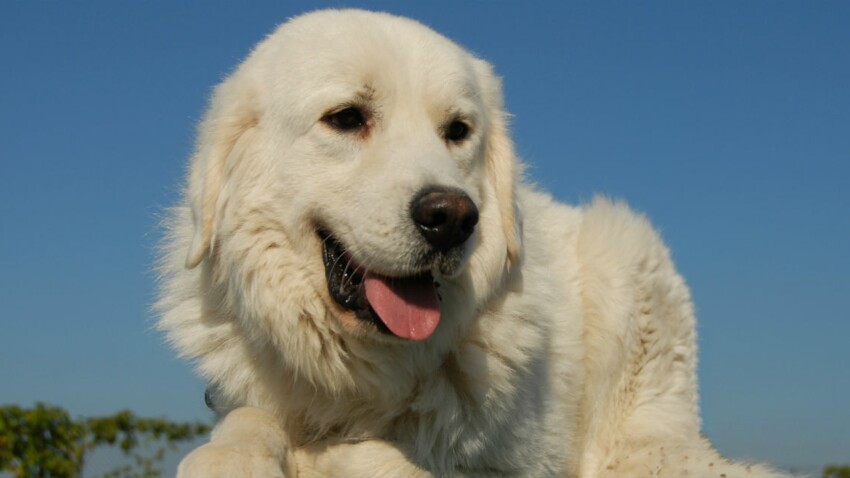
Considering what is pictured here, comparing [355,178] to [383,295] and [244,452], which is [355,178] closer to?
[383,295]

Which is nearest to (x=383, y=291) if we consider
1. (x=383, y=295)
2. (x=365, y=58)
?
(x=383, y=295)

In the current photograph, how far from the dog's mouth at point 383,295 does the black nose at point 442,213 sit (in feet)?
→ 0.85

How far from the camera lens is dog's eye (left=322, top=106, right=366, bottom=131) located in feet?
11.8

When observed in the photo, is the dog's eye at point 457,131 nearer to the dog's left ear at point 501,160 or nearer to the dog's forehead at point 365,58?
the dog's forehead at point 365,58

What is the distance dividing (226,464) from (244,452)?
0.12 meters

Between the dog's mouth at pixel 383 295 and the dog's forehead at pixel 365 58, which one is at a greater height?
the dog's forehead at pixel 365 58

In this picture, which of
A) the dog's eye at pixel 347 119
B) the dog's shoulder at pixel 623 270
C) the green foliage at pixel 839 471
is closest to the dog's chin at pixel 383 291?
the dog's eye at pixel 347 119

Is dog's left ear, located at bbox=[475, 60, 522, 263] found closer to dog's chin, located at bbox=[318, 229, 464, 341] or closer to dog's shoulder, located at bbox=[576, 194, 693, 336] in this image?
dog's chin, located at bbox=[318, 229, 464, 341]

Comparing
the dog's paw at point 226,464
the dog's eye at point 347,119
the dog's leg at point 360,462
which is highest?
the dog's eye at point 347,119

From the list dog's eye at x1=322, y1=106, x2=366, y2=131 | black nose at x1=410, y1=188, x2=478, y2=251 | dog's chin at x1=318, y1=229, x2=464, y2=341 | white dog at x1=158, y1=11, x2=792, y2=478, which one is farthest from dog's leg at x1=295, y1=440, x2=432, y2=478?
dog's eye at x1=322, y1=106, x2=366, y2=131

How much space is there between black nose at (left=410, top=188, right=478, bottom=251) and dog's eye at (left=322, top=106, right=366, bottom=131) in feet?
1.75

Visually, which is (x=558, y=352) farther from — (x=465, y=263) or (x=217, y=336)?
(x=217, y=336)

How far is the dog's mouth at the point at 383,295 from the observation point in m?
3.41

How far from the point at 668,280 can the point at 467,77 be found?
8.01 feet
